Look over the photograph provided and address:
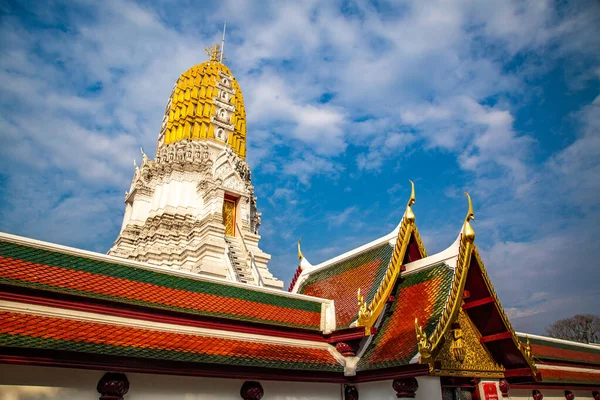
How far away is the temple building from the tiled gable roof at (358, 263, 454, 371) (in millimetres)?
37

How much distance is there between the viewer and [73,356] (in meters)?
6.88

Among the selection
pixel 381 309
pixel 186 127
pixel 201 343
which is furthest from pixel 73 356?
pixel 186 127

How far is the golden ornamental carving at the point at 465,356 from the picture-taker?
29.1 ft

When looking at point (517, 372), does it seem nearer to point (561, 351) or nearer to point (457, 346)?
point (457, 346)

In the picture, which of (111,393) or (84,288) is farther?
(84,288)

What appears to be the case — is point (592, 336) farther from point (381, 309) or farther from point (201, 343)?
point (201, 343)

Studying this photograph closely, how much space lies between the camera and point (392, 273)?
1127 cm

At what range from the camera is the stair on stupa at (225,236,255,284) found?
22.2 meters

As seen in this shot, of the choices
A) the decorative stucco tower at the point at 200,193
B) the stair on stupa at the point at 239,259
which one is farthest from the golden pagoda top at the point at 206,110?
the stair on stupa at the point at 239,259

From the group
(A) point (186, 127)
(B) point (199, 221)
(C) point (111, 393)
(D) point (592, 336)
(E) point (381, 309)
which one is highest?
(A) point (186, 127)

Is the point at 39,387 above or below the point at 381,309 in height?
below

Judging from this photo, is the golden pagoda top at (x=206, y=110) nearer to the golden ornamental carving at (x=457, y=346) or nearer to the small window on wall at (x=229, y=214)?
the small window on wall at (x=229, y=214)

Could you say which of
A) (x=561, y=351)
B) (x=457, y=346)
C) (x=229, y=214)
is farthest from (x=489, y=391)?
(x=229, y=214)

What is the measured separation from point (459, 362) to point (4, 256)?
985 centimetres
